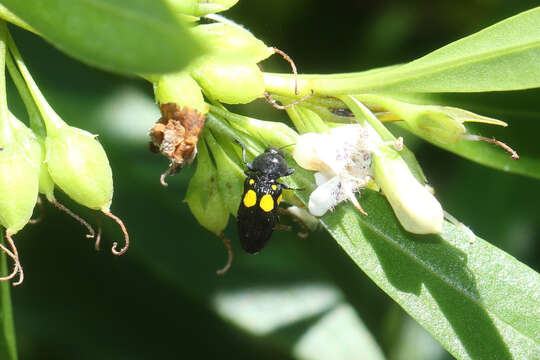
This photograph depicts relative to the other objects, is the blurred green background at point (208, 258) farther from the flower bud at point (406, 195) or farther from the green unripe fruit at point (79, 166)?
the green unripe fruit at point (79, 166)

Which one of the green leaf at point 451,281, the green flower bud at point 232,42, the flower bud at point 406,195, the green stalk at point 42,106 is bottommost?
the green leaf at point 451,281

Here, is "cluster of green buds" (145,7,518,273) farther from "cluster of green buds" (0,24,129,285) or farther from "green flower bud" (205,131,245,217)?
"cluster of green buds" (0,24,129,285)

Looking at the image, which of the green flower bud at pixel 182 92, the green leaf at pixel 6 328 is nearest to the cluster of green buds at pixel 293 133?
the green flower bud at pixel 182 92

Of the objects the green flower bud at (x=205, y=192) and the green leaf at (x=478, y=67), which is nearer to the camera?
the green leaf at (x=478, y=67)

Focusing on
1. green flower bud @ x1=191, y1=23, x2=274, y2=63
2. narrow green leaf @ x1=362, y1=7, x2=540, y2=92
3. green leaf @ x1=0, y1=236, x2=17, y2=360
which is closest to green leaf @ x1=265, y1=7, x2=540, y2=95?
narrow green leaf @ x1=362, y1=7, x2=540, y2=92

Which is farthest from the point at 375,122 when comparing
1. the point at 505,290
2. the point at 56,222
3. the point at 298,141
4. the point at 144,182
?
the point at 56,222
